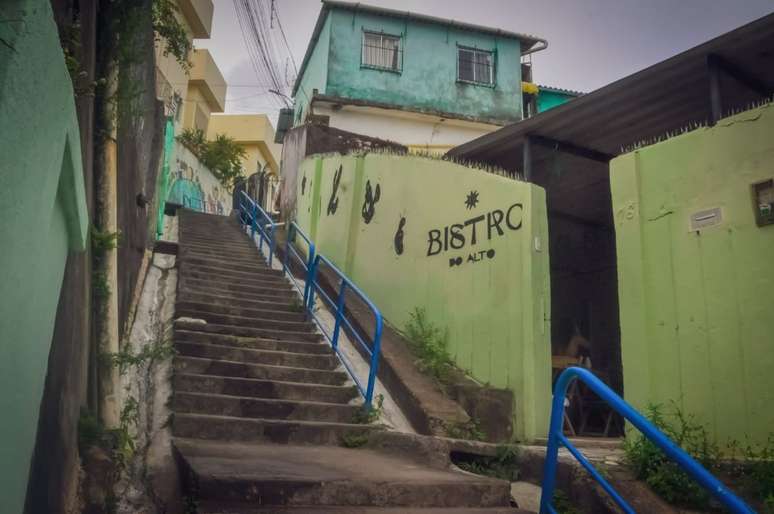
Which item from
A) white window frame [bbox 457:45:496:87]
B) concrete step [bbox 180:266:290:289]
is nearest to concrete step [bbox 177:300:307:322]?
concrete step [bbox 180:266:290:289]

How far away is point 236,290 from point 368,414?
3.71m

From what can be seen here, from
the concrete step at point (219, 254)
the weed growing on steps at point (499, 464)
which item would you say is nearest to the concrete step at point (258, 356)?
the weed growing on steps at point (499, 464)

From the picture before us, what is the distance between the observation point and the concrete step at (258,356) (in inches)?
236

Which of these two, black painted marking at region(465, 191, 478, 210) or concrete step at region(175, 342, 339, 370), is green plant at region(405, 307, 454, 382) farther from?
black painted marking at region(465, 191, 478, 210)

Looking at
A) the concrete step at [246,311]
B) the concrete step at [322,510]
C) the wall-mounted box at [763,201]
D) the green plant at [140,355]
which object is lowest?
the concrete step at [322,510]

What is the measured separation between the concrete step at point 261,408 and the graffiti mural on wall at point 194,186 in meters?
12.3

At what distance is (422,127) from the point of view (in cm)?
1666

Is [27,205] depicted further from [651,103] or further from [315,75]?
[315,75]

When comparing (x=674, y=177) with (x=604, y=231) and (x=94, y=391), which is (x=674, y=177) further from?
(x=604, y=231)

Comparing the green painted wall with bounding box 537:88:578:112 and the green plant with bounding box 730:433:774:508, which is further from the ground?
the green painted wall with bounding box 537:88:578:112

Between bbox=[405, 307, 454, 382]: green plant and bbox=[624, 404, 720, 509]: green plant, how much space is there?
2110 millimetres

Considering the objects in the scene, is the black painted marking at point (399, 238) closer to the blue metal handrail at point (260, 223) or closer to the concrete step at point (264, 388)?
the concrete step at point (264, 388)

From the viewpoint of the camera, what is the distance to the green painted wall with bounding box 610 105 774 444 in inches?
155

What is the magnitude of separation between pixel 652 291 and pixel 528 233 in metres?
1.36
